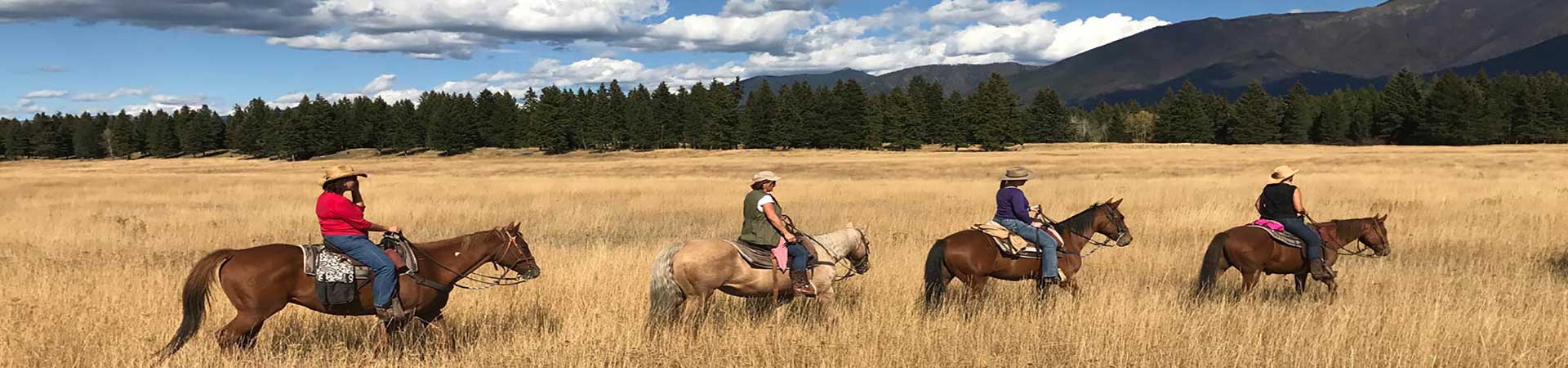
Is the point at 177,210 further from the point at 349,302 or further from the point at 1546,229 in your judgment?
the point at 1546,229

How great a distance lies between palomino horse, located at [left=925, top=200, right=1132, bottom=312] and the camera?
30.7 feet

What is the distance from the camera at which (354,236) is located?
22.8ft

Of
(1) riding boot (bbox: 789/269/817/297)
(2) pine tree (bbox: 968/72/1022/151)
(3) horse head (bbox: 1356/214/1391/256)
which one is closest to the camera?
(1) riding boot (bbox: 789/269/817/297)

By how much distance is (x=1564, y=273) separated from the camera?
11711 millimetres

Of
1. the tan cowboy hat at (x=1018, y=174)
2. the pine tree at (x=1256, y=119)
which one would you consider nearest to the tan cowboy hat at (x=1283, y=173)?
the tan cowboy hat at (x=1018, y=174)

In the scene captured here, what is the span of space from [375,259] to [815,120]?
8844 cm

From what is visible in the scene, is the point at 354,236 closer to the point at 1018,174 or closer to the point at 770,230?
the point at 770,230

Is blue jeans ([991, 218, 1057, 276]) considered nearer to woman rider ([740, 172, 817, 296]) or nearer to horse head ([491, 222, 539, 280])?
woman rider ([740, 172, 817, 296])

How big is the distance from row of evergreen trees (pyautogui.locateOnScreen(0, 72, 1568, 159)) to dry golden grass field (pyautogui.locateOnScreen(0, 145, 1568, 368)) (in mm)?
69037

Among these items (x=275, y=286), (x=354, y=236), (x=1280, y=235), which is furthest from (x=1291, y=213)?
(x=275, y=286)

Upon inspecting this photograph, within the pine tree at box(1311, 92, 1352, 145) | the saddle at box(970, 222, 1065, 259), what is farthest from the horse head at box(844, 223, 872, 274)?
the pine tree at box(1311, 92, 1352, 145)

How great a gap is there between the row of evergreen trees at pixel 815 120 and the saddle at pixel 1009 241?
82153mm

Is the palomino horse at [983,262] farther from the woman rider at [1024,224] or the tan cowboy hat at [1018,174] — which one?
the tan cowboy hat at [1018,174]

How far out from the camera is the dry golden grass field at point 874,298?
709cm
